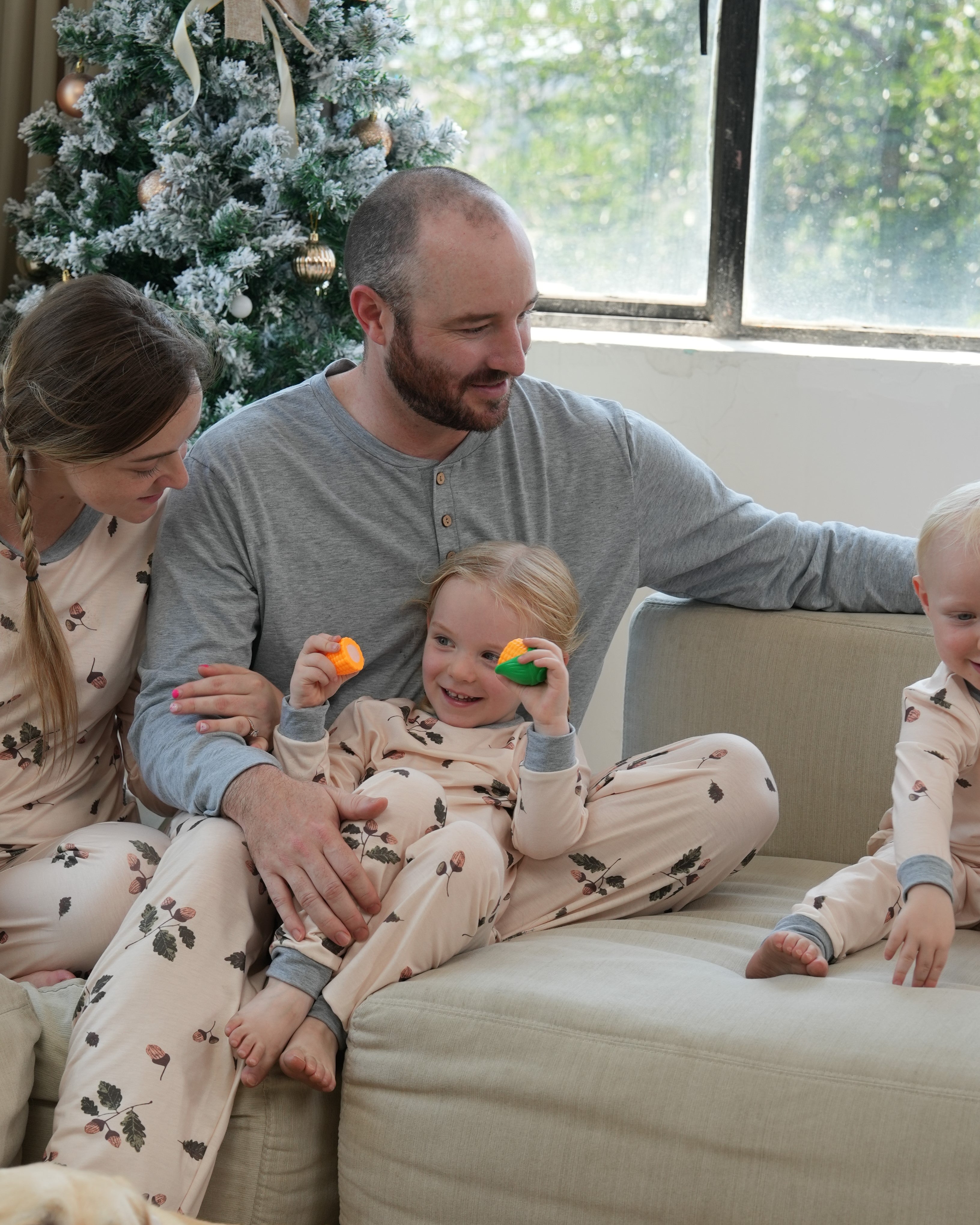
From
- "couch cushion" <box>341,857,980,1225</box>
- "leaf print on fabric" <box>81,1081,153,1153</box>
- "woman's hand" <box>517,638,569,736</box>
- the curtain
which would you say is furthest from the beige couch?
the curtain

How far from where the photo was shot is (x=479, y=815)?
1.57 metres

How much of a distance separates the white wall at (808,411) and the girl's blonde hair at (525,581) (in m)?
1.10

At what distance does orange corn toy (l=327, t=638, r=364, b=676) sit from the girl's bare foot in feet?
1.54

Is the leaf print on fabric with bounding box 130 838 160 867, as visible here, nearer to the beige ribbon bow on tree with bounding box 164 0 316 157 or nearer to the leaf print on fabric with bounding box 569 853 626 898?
the leaf print on fabric with bounding box 569 853 626 898

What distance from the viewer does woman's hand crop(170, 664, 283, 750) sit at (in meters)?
1.56

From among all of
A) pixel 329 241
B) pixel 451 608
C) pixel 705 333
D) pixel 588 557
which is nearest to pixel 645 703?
pixel 588 557

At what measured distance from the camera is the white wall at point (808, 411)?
8.43ft

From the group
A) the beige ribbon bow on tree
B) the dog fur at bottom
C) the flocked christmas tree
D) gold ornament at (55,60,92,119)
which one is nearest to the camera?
the dog fur at bottom

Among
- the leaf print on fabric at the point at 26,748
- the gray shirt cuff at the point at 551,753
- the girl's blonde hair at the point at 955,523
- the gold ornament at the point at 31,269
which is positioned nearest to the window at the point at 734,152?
the gold ornament at the point at 31,269

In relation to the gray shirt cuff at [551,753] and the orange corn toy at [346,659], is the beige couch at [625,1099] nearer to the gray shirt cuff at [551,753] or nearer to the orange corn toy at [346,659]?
the gray shirt cuff at [551,753]

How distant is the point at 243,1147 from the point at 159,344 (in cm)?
90

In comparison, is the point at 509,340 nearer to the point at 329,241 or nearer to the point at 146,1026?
the point at 329,241

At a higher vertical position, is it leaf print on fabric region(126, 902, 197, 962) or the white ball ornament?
the white ball ornament

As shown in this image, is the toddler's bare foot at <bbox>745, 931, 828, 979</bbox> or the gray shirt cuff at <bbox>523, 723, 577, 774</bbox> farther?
the gray shirt cuff at <bbox>523, 723, 577, 774</bbox>
